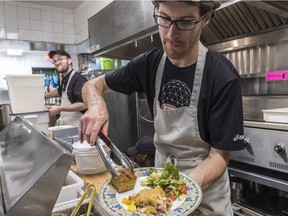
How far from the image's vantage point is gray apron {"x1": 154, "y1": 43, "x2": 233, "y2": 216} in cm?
102

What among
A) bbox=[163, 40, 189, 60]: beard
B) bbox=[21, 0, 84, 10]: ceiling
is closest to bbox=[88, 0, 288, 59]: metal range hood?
bbox=[163, 40, 189, 60]: beard

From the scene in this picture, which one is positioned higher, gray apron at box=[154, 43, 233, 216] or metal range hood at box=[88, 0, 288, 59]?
metal range hood at box=[88, 0, 288, 59]

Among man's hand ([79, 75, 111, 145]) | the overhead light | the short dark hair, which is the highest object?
the overhead light

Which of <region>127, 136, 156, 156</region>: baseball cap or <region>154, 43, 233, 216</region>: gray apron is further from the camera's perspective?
<region>127, 136, 156, 156</region>: baseball cap

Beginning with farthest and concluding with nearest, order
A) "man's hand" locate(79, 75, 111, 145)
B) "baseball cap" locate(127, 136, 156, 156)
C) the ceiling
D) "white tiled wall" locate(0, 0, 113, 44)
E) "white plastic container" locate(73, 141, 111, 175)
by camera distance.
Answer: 1. the ceiling
2. "white tiled wall" locate(0, 0, 113, 44)
3. "baseball cap" locate(127, 136, 156, 156)
4. "white plastic container" locate(73, 141, 111, 175)
5. "man's hand" locate(79, 75, 111, 145)

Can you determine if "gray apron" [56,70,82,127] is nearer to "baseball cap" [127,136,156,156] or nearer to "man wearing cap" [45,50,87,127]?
"man wearing cap" [45,50,87,127]

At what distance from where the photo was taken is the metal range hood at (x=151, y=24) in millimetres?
1792

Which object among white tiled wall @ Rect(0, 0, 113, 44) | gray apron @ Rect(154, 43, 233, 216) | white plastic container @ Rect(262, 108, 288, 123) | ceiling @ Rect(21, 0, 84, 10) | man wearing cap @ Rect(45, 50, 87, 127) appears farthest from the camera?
ceiling @ Rect(21, 0, 84, 10)

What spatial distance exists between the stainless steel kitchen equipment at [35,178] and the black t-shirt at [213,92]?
0.60 metres

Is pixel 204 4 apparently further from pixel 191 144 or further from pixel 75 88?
pixel 75 88

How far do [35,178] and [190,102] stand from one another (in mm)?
688

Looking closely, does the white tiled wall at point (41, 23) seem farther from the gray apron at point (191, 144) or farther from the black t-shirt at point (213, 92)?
the gray apron at point (191, 144)

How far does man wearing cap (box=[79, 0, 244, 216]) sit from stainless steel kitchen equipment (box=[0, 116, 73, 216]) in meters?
0.21

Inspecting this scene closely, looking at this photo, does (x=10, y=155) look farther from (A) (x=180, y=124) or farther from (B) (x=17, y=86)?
(B) (x=17, y=86)
